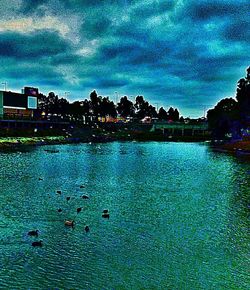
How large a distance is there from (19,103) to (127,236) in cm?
15748

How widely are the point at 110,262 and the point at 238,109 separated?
352 ft

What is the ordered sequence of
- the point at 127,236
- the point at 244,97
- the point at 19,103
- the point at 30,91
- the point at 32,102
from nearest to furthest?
the point at 127,236 < the point at 244,97 < the point at 19,103 < the point at 30,91 < the point at 32,102

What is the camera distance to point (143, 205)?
103 feet

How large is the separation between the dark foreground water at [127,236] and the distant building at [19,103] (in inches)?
4799

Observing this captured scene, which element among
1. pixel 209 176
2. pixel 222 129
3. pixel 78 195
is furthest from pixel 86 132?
pixel 78 195

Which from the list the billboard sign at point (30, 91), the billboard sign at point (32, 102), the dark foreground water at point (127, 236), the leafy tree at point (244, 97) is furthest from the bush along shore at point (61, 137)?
the dark foreground water at point (127, 236)

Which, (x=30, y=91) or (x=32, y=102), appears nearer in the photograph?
(x=30, y=91)

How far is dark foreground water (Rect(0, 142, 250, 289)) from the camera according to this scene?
56.5 ft

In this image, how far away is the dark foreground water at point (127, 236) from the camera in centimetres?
1723

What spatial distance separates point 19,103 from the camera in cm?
17100

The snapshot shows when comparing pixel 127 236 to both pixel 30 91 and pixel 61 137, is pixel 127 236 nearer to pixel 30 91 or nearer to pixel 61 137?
pixel 61 137

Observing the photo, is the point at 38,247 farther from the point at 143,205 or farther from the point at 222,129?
the point at 222,129

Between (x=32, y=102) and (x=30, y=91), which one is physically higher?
(x=30, y=91)

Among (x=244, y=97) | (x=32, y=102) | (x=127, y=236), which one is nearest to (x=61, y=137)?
(x=32, y=102)
